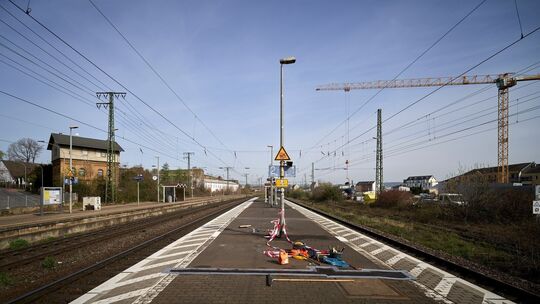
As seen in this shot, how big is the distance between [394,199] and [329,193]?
19.3 meters

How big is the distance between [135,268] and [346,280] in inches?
202

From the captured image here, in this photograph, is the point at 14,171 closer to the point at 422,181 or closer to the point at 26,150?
the point at 26,150

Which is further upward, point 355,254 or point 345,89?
point 345,89

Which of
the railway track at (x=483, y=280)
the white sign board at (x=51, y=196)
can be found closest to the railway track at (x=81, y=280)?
the railway track at (x=483, y=280)

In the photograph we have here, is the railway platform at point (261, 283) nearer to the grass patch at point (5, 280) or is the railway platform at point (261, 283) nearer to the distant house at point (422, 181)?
the grass patch at point (5, 280)

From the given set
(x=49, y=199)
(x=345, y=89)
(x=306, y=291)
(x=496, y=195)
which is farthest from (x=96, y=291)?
(x=345, y=89)

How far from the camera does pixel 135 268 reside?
932 centimetres

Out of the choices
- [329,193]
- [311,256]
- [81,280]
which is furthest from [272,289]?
[329,193]

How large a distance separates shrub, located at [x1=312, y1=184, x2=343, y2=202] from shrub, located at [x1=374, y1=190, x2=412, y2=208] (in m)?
15.3

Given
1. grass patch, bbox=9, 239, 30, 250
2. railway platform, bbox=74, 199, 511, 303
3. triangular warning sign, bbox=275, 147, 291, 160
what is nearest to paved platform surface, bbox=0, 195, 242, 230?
grass patch, bbox=9, 239, 30, 250

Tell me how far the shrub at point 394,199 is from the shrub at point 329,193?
1529 cm

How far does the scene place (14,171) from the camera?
90.9 m

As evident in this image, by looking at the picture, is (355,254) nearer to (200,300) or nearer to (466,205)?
(200,300)

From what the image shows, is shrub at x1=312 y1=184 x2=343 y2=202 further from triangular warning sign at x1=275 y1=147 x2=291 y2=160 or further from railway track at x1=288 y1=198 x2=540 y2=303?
railway track at x1=288 y1=198 x2=540 y2=303
